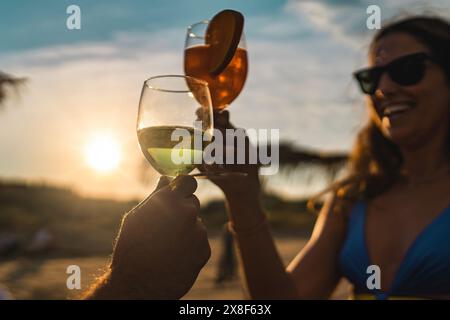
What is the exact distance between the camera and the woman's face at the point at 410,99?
3.20 m

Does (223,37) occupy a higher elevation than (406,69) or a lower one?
lower

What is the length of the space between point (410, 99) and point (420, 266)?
39.8 inches

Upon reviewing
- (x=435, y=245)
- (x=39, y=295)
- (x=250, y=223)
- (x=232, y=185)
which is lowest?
(x=39, y=295)

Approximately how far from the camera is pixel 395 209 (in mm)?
3453

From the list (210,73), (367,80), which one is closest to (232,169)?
(210,73)

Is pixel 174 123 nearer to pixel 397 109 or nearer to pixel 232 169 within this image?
pixel 232 169

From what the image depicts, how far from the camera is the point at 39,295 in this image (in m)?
9.95

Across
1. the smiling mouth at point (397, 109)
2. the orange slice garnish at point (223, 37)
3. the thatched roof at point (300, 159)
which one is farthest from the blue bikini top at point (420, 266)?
the thatched roof at point (300, 159)

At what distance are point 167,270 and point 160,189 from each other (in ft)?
0.74

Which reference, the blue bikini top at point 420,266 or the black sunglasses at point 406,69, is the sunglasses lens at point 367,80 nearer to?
the black sunglasses at point 406,69

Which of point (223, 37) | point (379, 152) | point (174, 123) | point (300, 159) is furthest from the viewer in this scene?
point (300, 159)

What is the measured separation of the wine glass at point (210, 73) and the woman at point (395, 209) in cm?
87

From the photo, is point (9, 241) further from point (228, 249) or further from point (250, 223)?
point (250, 223)
